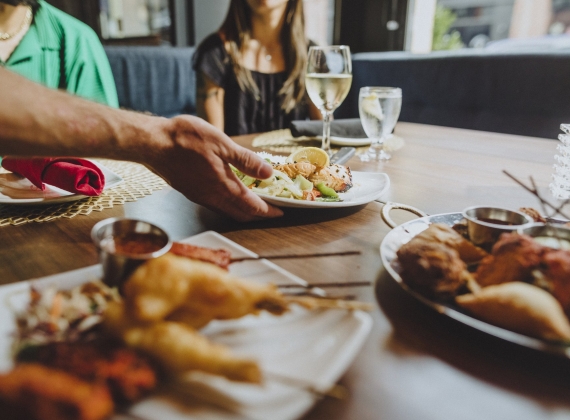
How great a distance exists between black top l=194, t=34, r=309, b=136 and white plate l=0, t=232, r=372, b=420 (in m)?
2.23

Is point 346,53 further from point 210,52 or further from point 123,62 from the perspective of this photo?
point 123,62

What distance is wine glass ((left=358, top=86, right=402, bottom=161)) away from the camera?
1536 millimetres

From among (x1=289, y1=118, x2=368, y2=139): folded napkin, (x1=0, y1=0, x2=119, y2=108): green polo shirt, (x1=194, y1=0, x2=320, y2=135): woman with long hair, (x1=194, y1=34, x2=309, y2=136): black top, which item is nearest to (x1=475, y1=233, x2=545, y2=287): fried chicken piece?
(x1=289, y1=118, x2=368, y2=139): folded napkin

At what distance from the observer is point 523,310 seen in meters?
0.53

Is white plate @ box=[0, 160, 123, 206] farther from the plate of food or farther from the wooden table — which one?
the plate of food

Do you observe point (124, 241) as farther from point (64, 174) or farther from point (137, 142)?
point (64, 174)

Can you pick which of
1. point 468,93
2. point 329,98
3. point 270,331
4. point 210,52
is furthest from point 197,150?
point 468,93

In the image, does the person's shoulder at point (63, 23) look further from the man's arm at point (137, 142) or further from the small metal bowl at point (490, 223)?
the small metal bowl at point (490, 223)

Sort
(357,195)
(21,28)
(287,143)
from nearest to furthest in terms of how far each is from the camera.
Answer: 1. (357,195)
2. (287,143)
3. (21,28)

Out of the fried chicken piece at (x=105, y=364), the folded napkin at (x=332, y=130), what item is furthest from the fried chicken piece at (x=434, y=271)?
the folded napkin at (x=332, y=130)

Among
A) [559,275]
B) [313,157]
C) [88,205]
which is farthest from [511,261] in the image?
[88,205]

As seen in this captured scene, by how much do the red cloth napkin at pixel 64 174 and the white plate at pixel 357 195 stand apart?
0.43 meters

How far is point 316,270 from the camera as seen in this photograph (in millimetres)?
773

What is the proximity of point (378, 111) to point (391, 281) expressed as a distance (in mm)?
944
